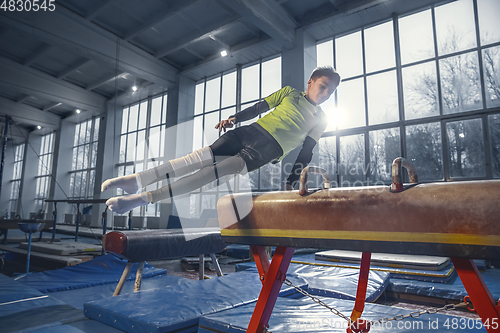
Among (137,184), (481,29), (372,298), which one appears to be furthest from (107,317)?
(481,29)

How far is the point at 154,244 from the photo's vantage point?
2.52 metres

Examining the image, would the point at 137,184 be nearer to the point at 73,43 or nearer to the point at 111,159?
the point at 73,43

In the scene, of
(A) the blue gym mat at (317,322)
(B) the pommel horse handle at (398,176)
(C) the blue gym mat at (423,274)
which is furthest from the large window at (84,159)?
(B) the pommel horse handle at (398,176)

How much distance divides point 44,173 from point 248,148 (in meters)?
17.3

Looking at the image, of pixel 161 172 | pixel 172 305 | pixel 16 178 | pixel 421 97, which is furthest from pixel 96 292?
pixel 16 178

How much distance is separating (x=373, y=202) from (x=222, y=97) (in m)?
8.64

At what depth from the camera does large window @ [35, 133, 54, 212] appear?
1488cm

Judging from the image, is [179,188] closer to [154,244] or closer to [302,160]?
[302,160]

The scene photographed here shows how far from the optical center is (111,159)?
11.8 metres

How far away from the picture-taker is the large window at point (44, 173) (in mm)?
14879

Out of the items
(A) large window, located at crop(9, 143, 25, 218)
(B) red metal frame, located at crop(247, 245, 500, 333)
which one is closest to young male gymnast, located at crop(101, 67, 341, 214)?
(B) red metal frame, located at crop(247, 245, 500, 333)

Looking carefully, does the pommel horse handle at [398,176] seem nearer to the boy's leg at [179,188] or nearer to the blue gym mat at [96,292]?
the boy's leg at [179,188]

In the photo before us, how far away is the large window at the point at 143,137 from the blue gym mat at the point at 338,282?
759 cm

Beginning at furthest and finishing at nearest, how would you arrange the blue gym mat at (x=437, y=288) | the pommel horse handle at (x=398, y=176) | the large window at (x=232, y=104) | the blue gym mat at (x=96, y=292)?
the large window at (x=232, y=104), the blue gym mat at (x=437, y=288), the blue gym mat at (x=96, y=292), the pommel horse handle at (x=398, y=176)
